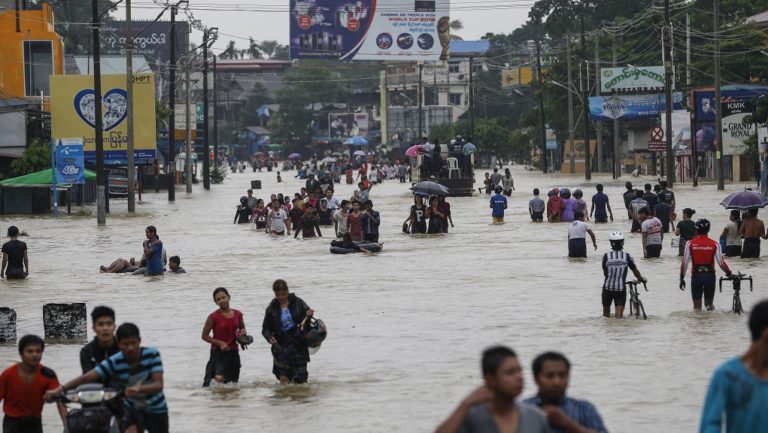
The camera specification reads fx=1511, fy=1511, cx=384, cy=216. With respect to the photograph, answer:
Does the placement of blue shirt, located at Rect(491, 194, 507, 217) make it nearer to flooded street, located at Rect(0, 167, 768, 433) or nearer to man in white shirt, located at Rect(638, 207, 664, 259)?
flooded street, located at Rect(0, 167, 768, 433)

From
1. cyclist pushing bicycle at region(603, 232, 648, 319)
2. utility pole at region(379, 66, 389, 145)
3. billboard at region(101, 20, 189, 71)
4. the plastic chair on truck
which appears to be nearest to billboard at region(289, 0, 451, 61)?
the plastic chair on truck

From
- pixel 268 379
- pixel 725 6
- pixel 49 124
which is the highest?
pixel 725 6

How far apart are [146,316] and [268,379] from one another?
6.65 metres

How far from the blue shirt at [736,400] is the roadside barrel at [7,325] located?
13.5 metres

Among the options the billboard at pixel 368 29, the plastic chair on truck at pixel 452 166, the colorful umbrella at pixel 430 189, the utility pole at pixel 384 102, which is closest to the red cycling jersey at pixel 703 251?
the colorful umbrella at pixel 430 189

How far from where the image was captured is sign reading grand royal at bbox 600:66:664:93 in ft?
261

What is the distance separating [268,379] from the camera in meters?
15.8

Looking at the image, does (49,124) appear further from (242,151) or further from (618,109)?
(242,151)

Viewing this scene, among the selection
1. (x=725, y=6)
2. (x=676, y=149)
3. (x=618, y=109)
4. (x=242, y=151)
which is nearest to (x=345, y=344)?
(x=676, y=149)

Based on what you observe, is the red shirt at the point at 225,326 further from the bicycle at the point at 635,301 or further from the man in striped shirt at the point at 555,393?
the man in striped shirt at the point at 555,393

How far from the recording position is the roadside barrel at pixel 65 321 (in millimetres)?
19156

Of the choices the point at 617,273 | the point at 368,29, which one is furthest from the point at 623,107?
the point at 617,273

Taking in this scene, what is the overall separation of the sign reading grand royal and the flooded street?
3927 centimetres

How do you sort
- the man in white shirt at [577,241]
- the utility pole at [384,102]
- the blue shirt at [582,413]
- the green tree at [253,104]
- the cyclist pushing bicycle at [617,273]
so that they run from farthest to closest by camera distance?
the green tree at [253,104] → the utility pole at [384,102] → the man in white shirt at [577,241] → the cyclist pushing bicycle at [617,273] → the blue shirt at [582,413]
